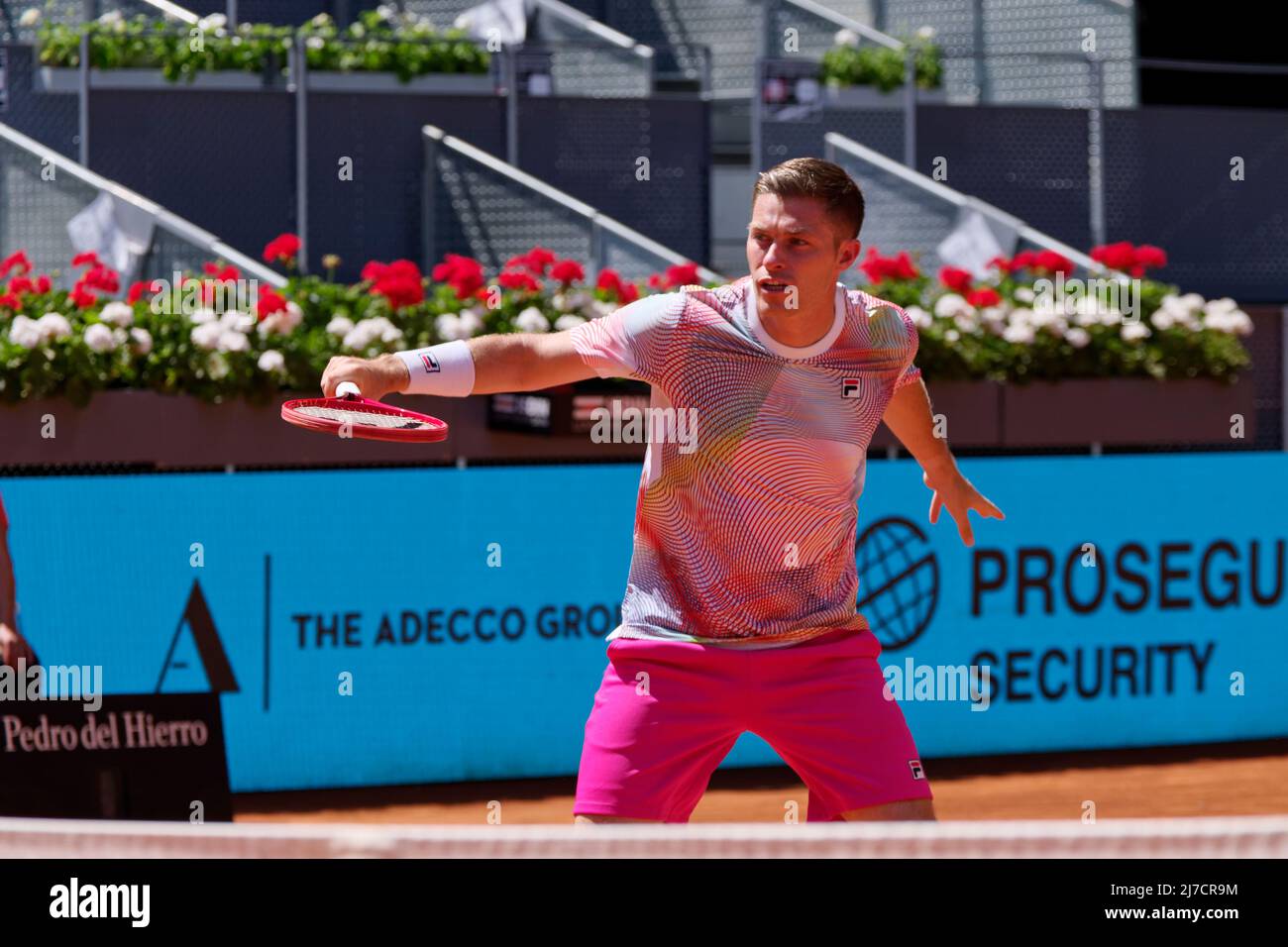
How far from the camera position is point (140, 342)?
7.63 meters

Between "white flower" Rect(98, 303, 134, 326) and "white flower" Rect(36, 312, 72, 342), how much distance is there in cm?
16

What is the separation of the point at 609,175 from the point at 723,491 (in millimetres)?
9255

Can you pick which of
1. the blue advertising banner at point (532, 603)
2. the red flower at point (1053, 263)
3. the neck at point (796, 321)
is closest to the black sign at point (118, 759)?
the blue advertising banner at point (532, 603)

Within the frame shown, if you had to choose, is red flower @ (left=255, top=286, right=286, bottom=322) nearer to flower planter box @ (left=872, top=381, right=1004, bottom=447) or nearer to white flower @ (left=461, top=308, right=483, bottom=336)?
white flower @ (left=461, top=308, right=483, bottom=336)

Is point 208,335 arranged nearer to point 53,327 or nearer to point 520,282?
point 53,327

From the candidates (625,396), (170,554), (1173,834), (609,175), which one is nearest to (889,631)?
(625,396)

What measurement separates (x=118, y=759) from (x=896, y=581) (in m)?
3.82

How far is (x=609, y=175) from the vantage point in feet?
41.8

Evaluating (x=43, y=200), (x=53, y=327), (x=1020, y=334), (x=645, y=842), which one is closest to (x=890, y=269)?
(x=1020, y=334)

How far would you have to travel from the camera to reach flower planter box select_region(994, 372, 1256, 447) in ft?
29.1

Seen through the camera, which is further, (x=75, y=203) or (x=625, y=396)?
(x=75, y=203)

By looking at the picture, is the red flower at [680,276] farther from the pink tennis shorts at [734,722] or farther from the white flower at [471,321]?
the pink tennis shorts at [734,722]
